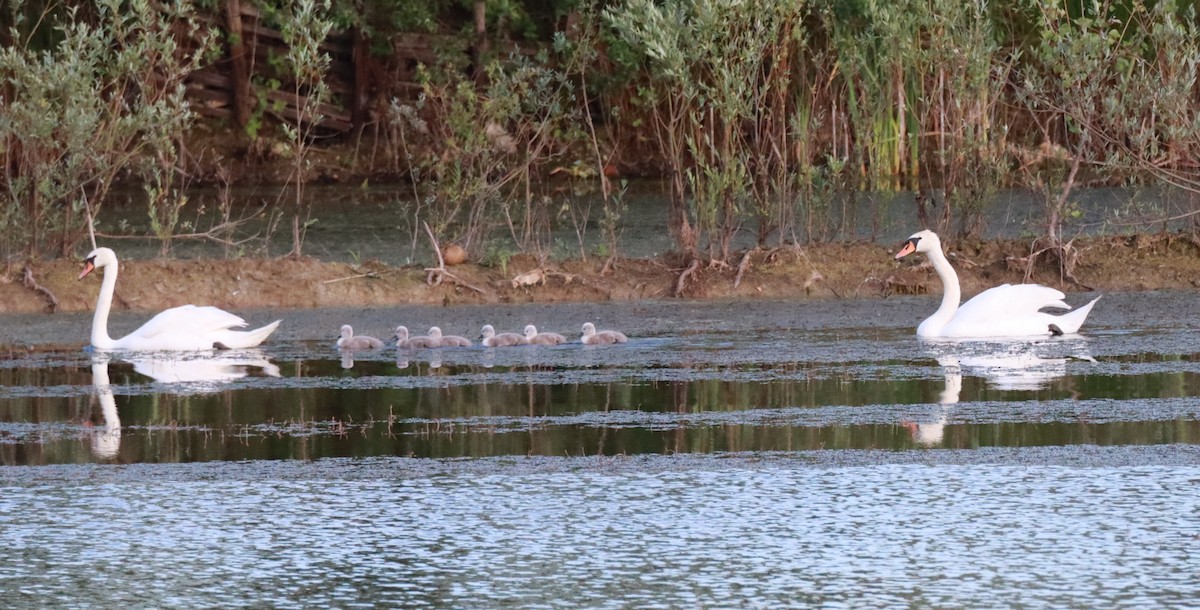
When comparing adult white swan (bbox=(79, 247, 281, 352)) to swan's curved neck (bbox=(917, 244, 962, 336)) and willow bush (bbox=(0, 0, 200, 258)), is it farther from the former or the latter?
swan's curved neck (bbox=(917, 244, 962, 336))

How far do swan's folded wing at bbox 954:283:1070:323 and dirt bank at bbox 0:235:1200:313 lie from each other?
7.67 ft

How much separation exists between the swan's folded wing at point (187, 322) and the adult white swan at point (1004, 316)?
5.10 metres

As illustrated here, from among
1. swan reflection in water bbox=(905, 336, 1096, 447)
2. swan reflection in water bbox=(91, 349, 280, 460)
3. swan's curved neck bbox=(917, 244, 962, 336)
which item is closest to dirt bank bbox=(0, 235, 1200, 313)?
swan's curved neck bbox=(917, 244, 962, 336)

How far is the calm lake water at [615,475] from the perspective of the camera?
7.05m

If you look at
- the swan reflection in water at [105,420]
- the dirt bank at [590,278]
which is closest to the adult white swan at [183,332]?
the swan reflection in water at [105,420]

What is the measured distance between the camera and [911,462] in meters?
9.08

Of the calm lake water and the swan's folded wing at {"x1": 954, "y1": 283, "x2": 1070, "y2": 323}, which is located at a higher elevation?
the swan's folded wing at {"x1": 954, "y1": 283, "x2": 1070, "y2": 323}

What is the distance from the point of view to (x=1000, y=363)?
1293 cm

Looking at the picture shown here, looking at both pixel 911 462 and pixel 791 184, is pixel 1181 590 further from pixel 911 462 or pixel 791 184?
pixel 791 184

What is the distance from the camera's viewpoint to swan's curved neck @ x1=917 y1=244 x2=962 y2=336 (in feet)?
45.9

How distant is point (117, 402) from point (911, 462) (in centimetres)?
513

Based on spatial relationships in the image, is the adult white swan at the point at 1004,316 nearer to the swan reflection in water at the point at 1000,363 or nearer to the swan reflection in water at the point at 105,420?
the swan reflection in water at the point at 1000,363

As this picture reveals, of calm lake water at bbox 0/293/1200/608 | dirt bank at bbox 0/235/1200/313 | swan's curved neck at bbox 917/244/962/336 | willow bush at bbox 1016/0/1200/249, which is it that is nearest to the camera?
calm lake water at bbox 0/293/1200/608

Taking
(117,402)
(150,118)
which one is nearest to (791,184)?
(150,118)
